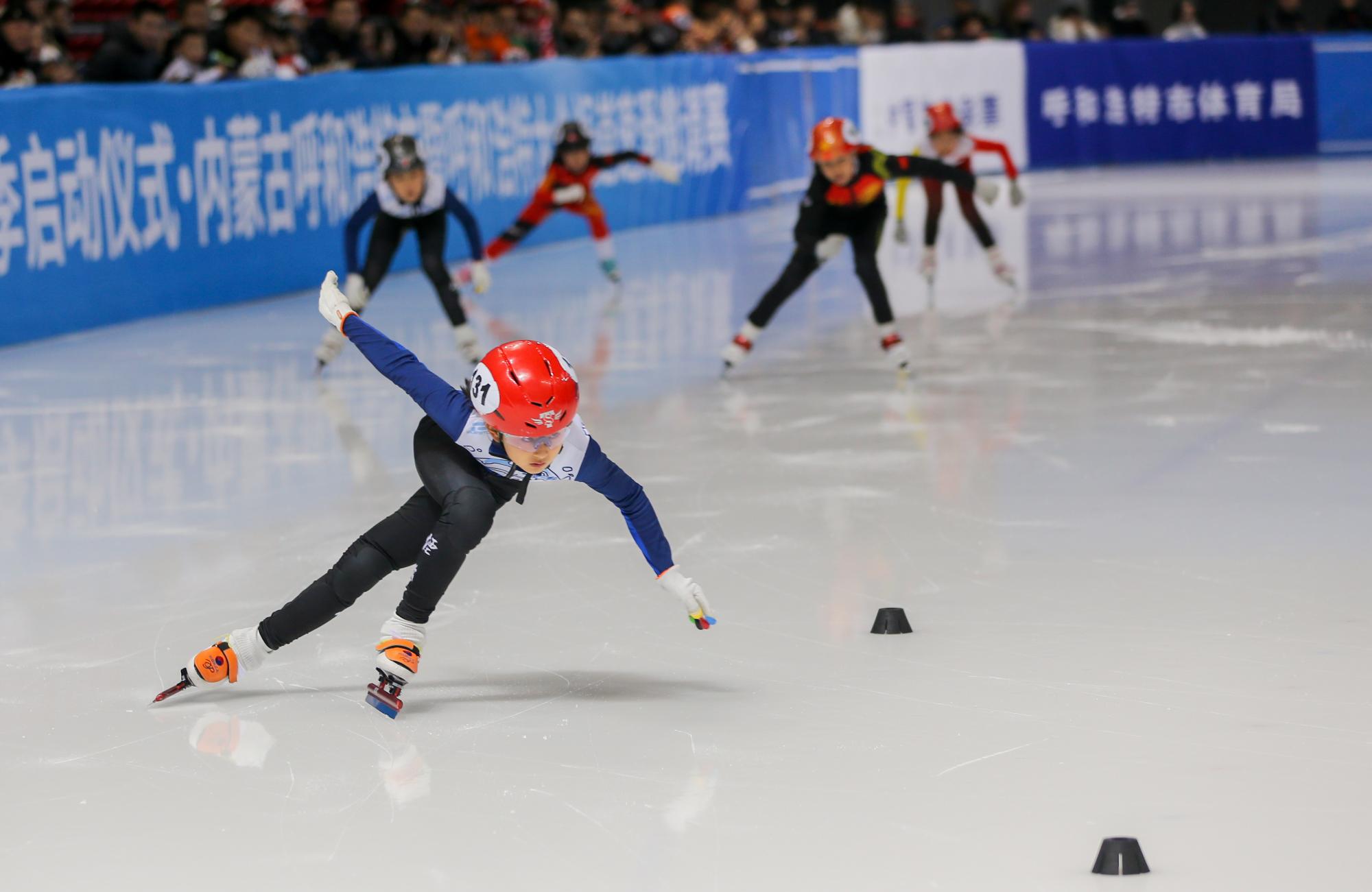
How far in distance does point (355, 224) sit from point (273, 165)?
14.2 ft

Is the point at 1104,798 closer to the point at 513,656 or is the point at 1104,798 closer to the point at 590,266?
the point at 513,656

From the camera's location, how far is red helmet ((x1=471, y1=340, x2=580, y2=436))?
409 centimetres

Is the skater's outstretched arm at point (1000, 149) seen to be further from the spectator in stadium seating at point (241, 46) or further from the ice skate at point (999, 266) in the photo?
the spectator in stadium seating at point (241, 46)

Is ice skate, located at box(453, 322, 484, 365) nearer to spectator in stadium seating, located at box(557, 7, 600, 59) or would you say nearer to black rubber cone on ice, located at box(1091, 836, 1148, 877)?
black rubber cone on ice, located at box(1091, 836, 1148, 877)

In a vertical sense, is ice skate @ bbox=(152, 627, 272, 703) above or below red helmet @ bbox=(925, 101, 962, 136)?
below

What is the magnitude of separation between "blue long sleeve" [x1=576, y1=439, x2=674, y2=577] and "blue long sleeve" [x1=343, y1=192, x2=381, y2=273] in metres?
5.51

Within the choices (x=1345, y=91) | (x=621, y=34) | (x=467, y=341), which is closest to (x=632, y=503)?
(x=467, y=341)

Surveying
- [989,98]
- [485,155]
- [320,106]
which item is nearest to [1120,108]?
[989,98]

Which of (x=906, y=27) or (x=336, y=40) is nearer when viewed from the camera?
(x=336, y=40)

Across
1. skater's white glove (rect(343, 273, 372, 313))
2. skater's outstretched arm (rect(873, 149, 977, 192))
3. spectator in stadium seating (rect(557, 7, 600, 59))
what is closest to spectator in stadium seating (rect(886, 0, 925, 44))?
spectator in stadium seating (rect(557, 7, 600, 59))

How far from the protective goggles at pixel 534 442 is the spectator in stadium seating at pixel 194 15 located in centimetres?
979

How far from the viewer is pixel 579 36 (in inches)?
741

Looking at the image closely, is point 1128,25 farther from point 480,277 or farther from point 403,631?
point 403,631

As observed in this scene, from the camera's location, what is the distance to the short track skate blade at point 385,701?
4355 mm
